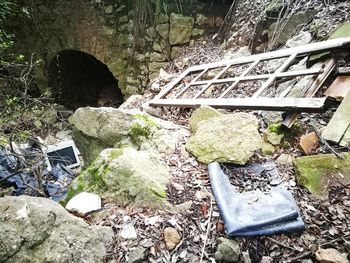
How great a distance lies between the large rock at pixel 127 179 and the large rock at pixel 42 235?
0.31 meters

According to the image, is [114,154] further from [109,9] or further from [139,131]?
[109,9]

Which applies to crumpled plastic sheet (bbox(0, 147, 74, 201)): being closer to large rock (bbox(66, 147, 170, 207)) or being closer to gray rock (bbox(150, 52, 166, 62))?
large rock (bbox(66, 147, 170, 207))

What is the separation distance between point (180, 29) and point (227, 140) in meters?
2.99

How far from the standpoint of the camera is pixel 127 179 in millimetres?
1560

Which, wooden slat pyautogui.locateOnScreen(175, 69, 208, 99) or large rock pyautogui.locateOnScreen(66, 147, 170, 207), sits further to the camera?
wooden slat pyautogui.locateOnScreen(175, 69, 208, 99)

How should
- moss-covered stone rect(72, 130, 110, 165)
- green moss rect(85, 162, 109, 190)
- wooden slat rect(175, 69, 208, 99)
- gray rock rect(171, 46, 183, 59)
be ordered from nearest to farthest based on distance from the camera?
1. green moss rect(85, 162, 109, 190)
2. moss-covered stone rect(72, 130, 110, 165)
3. wooden slat rect(175, 69, 208, 99)
4. gray rock rect(171, 46, 183, 59)

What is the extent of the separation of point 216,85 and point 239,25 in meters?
1.29

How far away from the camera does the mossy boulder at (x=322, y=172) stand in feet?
4.97

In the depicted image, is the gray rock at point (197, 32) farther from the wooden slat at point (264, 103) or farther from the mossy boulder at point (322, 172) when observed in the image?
the mossy boulder at point (322, 172)

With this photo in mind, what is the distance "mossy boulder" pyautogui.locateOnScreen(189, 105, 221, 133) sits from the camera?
85.2 inches

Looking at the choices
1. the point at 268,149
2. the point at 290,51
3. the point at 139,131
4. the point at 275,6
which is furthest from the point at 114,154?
the point at 275,6

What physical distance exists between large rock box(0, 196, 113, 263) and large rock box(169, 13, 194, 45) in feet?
11.8

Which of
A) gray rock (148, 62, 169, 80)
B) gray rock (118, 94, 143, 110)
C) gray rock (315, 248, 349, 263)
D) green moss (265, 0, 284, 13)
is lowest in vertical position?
gray rock (118, 94, 143, 110)

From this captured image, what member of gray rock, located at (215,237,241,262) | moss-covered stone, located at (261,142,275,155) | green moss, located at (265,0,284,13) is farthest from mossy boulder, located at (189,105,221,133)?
green moss, located at (265,0,284,13)
